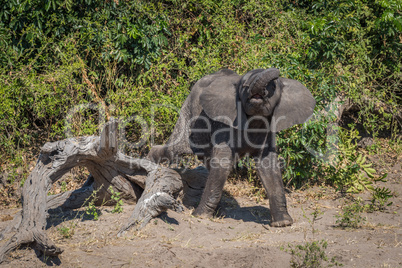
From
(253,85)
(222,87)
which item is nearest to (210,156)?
(222,87)

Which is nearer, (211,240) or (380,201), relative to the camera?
(211,240)

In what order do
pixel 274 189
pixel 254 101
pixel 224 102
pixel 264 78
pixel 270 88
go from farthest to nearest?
pixel 274 189 < pixel 224 102 < pixel 270 88 < pixel 254 101 < pixel 264 78

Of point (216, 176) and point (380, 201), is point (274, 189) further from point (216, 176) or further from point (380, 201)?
point (380, 201)

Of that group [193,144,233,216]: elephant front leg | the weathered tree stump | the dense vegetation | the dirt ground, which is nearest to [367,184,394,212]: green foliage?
the dirt ground

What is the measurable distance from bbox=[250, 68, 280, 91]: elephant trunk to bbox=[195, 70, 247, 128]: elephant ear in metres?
0.62

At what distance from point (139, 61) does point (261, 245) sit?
4.31 m

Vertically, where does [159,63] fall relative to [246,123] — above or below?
above

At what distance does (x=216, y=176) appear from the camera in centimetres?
628

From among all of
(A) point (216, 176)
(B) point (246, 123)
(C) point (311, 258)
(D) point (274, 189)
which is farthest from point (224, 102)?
(C) point (311, 258)

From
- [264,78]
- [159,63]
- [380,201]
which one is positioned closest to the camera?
[264,78]

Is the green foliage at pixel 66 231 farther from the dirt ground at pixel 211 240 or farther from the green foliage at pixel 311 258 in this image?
the green foliage at pixel 311 258

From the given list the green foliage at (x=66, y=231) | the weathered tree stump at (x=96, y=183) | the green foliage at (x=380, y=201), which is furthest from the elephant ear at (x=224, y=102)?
the green foliage at (x=380, y=201)

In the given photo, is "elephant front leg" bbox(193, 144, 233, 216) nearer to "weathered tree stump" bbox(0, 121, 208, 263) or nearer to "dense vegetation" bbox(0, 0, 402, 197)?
"weathered tree stump" bbox(0, 121, 208, 263)

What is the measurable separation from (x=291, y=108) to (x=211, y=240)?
1.91m
